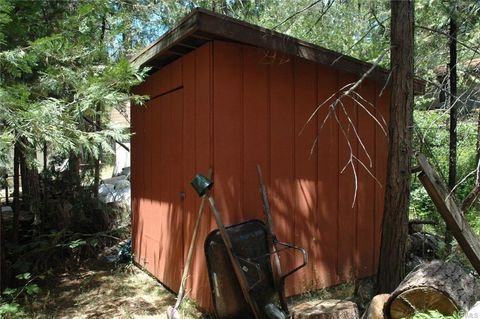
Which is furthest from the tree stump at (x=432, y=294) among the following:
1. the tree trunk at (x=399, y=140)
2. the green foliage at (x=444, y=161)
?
the green foliage at (x=444, y=161)

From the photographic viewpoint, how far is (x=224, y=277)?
140 inches

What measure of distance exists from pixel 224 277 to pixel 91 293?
79.8 inches

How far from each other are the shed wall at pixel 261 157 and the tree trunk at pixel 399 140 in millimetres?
298

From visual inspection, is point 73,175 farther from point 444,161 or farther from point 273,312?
point 444,161

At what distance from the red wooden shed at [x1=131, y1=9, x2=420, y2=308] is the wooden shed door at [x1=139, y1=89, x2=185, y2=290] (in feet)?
0.04

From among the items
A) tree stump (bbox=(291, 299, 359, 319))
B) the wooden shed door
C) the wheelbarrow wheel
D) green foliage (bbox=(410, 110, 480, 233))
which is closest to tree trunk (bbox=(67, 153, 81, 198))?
the wooden shed door

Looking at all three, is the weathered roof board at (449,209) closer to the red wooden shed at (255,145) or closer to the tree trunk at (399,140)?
the tree trunk at (399,140)

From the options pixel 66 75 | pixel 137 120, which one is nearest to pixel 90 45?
pixel 66 75

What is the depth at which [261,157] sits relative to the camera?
4.00 meters

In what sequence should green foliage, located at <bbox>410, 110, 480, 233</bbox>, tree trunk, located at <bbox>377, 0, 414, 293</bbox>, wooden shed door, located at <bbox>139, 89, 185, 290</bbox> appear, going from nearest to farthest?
tree trunk, located at <bbox>377, 0, 414, 293</bbox>, wooden shed door, located at <bbox>139, 89, 185, 290</bbox>, green foliage, located at <bbox>410, 110, 480, 233</bbox>

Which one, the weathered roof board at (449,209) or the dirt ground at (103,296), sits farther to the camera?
the dirt ground at (103,296)

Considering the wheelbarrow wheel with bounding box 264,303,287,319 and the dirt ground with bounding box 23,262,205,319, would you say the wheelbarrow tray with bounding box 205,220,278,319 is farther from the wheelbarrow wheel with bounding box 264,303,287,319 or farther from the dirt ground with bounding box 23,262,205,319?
the dirt ground with bounding box 23,262,205,319

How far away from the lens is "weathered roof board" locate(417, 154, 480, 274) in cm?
333

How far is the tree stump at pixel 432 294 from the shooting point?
109 inches
